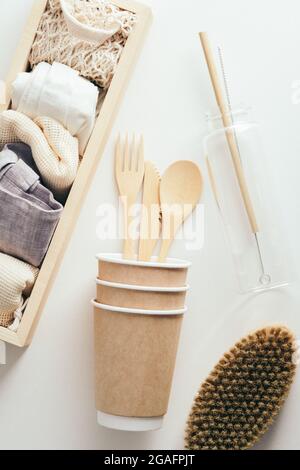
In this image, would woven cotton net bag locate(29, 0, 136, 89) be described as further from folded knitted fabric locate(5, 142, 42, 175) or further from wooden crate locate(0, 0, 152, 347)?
folded knitted fabric locate(5, 142, 42, 175)

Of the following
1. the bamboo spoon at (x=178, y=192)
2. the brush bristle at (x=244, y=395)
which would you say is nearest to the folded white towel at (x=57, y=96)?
the bamboo spoon at (x=178, y=192)

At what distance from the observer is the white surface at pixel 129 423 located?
0.89 meters

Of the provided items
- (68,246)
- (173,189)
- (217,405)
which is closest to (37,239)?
(68,246)

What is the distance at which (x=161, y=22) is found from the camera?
1.01 m

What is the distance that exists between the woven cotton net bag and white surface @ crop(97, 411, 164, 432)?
464mm

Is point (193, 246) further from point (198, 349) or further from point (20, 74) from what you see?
point (20, 74)

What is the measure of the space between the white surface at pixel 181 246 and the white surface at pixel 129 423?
0.08 meters

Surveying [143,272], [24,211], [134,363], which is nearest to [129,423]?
[134,363]

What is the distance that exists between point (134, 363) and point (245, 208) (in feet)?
0.93

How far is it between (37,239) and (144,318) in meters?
0.17

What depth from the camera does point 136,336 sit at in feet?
2.85

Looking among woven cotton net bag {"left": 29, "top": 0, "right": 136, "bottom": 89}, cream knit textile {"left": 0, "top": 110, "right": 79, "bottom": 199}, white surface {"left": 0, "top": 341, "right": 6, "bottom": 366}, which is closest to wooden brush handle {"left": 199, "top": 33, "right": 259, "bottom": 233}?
woven cotton net bag {"left": 29, "top": 0, "right": 136, "bottom": 89}

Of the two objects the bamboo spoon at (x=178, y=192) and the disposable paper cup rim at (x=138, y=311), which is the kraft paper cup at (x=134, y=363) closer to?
the disposable paper cup rim at (x=138, y=311)

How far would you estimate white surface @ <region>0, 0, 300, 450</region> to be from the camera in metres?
0.97
